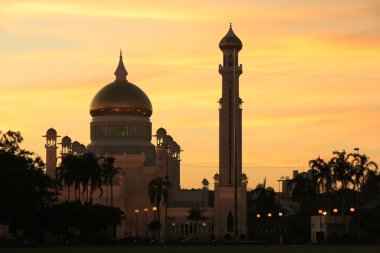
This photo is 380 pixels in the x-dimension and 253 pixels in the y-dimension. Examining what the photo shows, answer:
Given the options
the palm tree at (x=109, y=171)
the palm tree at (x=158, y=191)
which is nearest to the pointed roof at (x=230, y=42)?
the palm tree at (x=158, y=191)

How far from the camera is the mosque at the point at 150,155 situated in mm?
140125

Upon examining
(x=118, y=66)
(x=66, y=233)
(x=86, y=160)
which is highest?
(x=118, y=66)

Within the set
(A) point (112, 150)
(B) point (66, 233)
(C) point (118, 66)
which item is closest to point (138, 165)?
(A) point (112, 150)

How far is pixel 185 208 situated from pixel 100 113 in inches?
716

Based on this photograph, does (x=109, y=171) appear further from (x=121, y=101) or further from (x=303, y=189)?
(x=303, y=189)

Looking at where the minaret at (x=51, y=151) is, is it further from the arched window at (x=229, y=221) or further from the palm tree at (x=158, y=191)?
the arched window at (x=229, y=221)

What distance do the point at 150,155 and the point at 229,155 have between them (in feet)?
52.3

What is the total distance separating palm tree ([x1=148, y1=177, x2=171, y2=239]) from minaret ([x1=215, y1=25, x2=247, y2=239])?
6935 mm

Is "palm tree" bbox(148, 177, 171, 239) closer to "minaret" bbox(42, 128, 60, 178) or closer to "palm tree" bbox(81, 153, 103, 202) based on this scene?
"palm tree" bbox(81, 153, 103, 202)

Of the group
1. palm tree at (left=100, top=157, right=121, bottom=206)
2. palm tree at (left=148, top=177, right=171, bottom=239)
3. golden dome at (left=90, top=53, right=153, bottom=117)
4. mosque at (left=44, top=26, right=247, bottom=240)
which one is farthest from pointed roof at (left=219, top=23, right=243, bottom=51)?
palm tree at (left=100, top=157, right=121, bottom=206)

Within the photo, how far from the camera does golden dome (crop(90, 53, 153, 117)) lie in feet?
493

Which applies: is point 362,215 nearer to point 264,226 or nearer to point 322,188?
point 322,188

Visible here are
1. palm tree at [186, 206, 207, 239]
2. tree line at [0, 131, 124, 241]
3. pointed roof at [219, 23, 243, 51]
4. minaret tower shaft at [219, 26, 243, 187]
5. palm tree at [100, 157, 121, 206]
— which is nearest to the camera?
tree line at [0, 131, 124, 241]

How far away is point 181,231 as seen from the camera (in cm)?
14500
